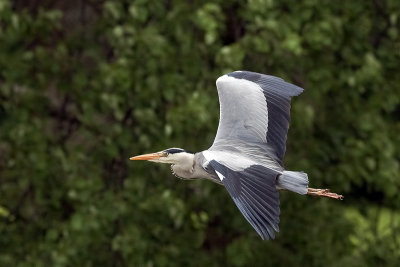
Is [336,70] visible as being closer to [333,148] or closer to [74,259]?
[333,148]

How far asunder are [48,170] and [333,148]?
8.85 ft

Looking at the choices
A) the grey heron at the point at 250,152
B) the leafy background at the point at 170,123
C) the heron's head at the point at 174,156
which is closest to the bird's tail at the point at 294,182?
the grey heron at the point at 250,152

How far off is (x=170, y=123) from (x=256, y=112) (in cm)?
210

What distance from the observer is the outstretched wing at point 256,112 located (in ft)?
25.7

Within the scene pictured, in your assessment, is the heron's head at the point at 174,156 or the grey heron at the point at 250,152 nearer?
the grey heron at the point at 250,152

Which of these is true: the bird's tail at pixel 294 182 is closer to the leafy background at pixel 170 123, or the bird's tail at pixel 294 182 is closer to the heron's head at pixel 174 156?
the heron's head at pixel 174 156

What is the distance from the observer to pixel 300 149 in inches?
415

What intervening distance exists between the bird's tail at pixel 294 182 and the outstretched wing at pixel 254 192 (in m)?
0.06

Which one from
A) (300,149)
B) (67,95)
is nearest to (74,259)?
(67,95)

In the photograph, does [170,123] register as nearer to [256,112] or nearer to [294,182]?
[256,112]

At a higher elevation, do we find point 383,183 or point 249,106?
point 249,106

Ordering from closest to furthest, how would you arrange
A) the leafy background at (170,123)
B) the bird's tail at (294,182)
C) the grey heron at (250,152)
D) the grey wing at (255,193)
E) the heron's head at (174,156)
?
the grey wing at (255,193), the grey heron at (250,152), the bird's tail at (294,182), the heron's head at (174,156), the leafy background at (170,123)

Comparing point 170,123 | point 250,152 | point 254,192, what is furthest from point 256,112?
point 170,123

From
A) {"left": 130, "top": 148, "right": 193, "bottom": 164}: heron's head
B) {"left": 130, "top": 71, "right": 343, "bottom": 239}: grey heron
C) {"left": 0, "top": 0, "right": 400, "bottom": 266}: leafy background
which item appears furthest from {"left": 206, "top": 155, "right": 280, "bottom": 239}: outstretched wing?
{"left": 0, "top": 0, "right": 400, "bottom": 266}: leafy background
